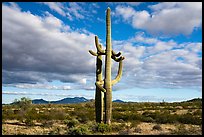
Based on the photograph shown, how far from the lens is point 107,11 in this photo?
16.1 metres

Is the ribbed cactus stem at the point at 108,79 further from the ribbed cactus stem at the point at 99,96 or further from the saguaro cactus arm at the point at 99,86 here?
the ribbed cactus stem at the point at 99,96

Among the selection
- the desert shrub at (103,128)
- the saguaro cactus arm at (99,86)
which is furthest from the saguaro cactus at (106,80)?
the desert shrub at (103,128)

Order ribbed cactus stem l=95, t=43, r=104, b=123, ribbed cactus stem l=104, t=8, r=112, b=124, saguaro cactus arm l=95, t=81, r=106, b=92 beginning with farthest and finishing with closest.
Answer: ribbed cactus stem l=95, t=43, r=104, b=123 → ribbed cactus stem l=104, t=8, r=112, b=124 → saguaro cactus arm l=95, t=81, r=106, b=92

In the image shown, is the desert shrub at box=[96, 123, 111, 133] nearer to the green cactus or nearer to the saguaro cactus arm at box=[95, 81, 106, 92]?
the green cactus

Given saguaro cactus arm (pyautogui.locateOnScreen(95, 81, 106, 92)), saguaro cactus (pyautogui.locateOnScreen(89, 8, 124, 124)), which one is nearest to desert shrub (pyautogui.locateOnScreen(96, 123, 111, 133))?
saguaro cactus (pyautogui.locateOnScreen(89, 8, 124, 124))

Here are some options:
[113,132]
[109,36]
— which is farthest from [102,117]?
[109,36]

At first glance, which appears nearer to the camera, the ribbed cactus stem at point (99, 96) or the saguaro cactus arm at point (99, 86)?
the saguaro cactus arm at point (99, 86)

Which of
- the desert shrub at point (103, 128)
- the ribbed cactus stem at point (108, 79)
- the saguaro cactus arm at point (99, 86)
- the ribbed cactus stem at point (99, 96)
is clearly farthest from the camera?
the ribbed cactus stem at point (99, 96)

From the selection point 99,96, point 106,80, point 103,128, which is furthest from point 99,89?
point 103,128

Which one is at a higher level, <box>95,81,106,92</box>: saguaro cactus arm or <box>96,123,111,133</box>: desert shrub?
<box>95,81,106,92</box>: saguaro cactus arm

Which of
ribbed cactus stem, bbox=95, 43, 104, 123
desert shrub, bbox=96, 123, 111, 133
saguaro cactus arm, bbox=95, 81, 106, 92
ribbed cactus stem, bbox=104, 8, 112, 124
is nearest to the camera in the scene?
desert shrub, bbox=96, 123, 111, 133

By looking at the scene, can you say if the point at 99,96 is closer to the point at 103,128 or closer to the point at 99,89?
the point at 99,89

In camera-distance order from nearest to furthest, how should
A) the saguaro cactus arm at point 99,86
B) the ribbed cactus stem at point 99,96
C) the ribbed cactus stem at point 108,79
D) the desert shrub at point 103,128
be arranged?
the desert shrub at point 103,128 → the saguaro cactus arm at point 99,86 → the ribbed cactus stem at point 108,79 → the ribbed cactus stem at point 99,96

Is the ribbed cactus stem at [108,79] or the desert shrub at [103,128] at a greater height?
the ribbed cactus stem at [108,79]
